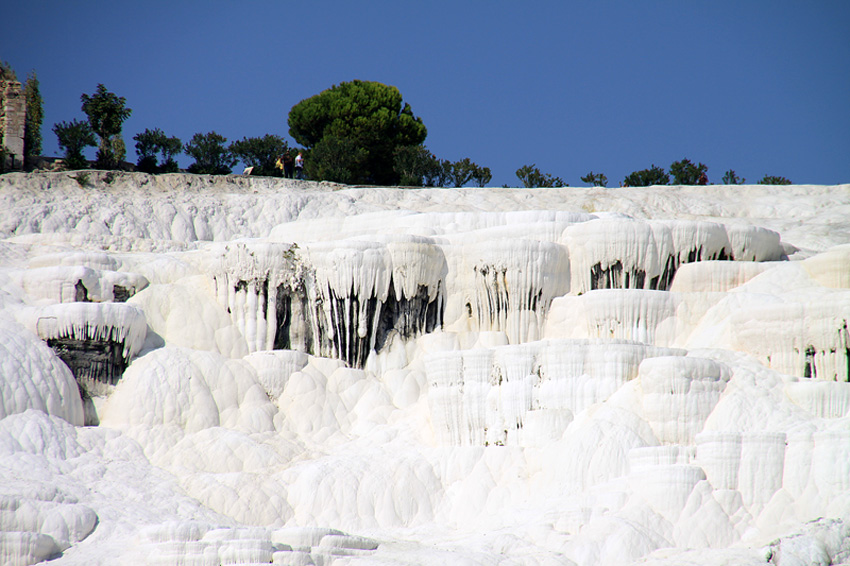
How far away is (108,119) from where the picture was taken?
40.4 m

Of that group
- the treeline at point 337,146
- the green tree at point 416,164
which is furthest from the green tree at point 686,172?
the green tree at point 416,164

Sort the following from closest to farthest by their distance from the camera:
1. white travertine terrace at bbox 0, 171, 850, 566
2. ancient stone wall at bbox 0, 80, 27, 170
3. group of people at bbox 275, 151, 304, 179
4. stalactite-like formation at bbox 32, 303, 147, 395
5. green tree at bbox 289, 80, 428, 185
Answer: white travertine terrace at bbox 0, 171, 850, 566 < stalactite-like formation at bbox 32, 303, 147, 395 < ancient stone wall at bbox 0, 80, 27, 170 < group of people at bbox 275, 151, 304, 179 < green tree at bbox 289, 80, 428, 185

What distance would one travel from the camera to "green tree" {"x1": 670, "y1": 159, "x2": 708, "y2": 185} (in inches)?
1893

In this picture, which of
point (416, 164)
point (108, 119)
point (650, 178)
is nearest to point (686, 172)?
point (650, 178)

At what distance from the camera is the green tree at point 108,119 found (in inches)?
1578

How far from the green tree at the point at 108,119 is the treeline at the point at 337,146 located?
36 mm

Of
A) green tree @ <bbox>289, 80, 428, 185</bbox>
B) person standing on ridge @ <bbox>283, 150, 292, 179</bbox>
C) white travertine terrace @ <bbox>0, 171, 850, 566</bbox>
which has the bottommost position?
white travertine terrace @ <bbox>0, 171, 850, 566</bbox>

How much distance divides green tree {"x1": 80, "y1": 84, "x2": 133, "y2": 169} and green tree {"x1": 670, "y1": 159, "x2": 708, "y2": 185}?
23060 millimetres

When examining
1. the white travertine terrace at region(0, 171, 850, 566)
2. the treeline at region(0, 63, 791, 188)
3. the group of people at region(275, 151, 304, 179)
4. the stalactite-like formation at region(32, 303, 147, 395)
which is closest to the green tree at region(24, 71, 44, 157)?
the treeline at region(0, 63, 791, 188)

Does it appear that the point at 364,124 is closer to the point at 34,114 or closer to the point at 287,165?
the point at 287,165

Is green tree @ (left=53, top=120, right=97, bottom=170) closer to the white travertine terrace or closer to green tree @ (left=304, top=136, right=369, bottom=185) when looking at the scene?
green tree @ (left=304, top=136, right=369, bottom=185)

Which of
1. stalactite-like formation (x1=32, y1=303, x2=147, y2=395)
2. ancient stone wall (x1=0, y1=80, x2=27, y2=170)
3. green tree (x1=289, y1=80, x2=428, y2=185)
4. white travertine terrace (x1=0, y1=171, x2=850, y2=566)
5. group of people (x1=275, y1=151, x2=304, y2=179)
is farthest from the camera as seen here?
green tree (x1=289, y1=80, x2=428, y2=185)

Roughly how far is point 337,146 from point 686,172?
50.1 ft

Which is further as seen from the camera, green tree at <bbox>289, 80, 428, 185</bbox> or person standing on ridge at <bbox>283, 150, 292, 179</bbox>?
green tree at <bbox>289, 80, 428, 185</bbox>
